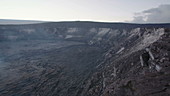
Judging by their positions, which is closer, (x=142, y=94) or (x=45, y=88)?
(x=142, y=94)

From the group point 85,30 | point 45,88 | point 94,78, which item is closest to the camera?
point 45,88

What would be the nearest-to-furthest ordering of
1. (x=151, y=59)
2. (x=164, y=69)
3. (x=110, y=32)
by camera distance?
(x=164, y=69) < (x=151, y=59) < (x=110, y=32)

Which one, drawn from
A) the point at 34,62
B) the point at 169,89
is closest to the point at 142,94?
the point at 169,89

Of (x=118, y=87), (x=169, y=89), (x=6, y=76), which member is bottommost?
(x=6, y=76)

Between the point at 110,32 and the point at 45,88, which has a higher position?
the point at 110,32

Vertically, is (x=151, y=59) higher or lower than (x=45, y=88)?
higher

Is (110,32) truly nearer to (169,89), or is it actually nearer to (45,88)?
(45,88)

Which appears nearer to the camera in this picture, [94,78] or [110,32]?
[94,78]

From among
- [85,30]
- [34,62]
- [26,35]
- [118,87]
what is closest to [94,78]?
[118,87]

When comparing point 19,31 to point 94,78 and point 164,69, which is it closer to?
point 94,78
